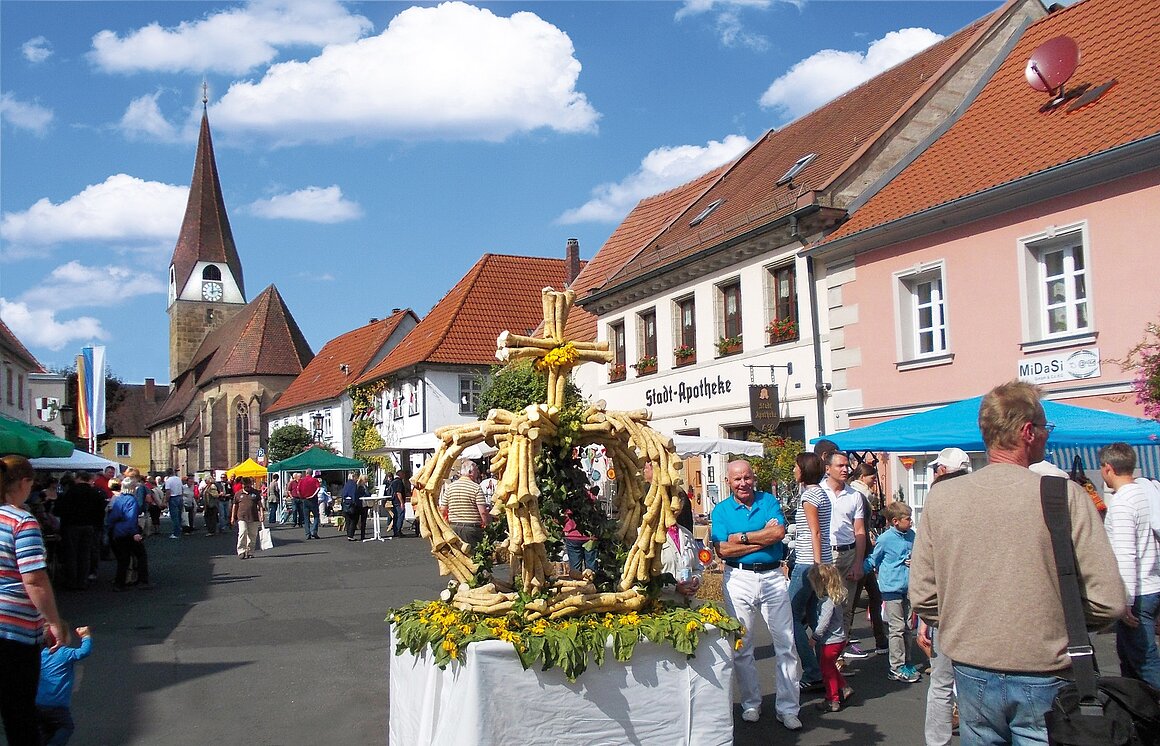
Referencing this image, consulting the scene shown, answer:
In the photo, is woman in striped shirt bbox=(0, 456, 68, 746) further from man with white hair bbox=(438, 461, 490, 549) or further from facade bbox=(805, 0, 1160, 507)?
facade bbox=(805, 0, 1160, 507)

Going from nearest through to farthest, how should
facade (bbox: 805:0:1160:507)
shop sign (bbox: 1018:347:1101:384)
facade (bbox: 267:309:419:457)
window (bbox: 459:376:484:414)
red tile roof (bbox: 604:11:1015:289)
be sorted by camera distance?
facade (bbox: 805:0:1160:507) → shop sign (bbox: 1018:347:1101:384) → red tile roof (bbox: 604:11:1015:289) → window (bbox: 459:376:484:414) → facade (bbox: 267:309:419:457)

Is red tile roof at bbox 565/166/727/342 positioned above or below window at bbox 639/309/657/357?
above

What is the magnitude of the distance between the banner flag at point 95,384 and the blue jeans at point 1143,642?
101 feet

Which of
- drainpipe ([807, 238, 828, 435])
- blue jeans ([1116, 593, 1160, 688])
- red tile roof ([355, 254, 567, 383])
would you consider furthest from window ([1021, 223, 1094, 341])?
red tile roof ([355, 254, 567, 383])

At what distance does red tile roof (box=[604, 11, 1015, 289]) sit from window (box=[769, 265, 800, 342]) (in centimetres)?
108

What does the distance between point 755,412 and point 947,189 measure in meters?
5.52

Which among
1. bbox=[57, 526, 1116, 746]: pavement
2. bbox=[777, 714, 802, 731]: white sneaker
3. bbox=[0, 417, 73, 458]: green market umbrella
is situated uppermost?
bbox=[0, 417, 73, 458]: green market umbrella

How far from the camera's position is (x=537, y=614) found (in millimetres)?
5332

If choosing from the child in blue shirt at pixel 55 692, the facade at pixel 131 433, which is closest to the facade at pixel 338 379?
→ the child in blue shirt at pixel 55 692

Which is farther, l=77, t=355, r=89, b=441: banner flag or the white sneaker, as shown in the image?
l=77, t=355, r=89, b=441: banner flag

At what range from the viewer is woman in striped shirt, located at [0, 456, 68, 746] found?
16.3 feet

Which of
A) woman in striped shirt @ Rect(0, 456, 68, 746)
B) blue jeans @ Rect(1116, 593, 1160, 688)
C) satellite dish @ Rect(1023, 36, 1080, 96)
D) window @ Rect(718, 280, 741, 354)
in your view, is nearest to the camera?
woman in striped shirt @ Rect(0, 456, 68, 746)

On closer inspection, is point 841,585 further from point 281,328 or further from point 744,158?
point 281,328

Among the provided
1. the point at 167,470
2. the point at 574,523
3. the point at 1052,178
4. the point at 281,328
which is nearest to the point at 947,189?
the point at 1052,178
